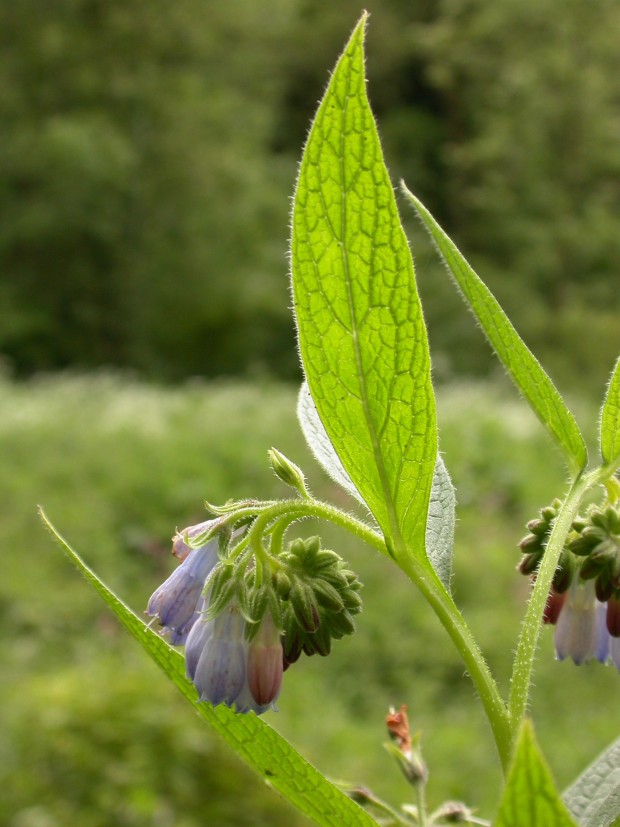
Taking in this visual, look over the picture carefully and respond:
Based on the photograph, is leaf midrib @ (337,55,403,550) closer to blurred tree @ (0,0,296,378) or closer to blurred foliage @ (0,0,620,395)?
blurred foliage @ (0,0,620,395)

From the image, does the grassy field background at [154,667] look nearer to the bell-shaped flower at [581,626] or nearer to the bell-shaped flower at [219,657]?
the bell-shaped flower at [581,626]

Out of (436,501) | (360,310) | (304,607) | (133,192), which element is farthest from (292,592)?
(133,192)

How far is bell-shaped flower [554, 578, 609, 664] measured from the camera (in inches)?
30.3

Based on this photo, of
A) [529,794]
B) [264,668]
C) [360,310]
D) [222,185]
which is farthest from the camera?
[222,185]

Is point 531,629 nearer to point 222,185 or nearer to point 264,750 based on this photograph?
Answer: point 264,750

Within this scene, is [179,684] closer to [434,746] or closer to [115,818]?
[115,818]

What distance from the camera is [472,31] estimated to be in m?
22.6

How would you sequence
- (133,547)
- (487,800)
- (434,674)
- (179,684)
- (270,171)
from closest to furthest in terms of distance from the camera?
(179,684), (487,800), (434,674), (133,547), (270,171)

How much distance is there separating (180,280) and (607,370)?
8.25 metres

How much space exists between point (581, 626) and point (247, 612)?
0.88 ft

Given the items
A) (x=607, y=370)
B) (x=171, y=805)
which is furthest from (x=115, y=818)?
(x=607, y=370)

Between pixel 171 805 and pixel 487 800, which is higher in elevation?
pixel 171 805

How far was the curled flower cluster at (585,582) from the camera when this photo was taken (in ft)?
2.31

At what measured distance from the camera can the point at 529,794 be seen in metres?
0.44
